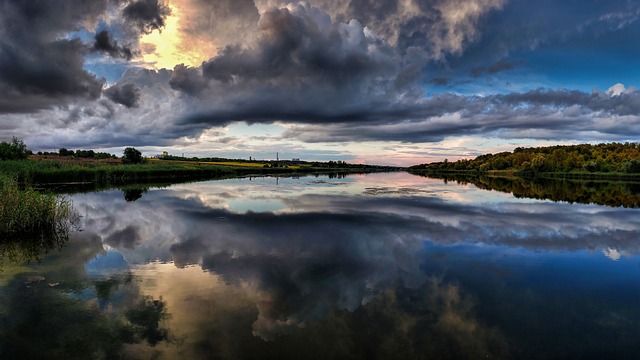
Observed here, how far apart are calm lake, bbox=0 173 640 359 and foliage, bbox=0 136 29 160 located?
222 feet

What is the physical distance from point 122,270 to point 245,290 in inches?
198

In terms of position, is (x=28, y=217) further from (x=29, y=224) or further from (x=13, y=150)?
(x=13, y=150)

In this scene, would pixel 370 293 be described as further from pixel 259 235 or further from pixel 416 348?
pixel 259 235

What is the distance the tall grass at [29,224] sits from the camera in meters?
15.7

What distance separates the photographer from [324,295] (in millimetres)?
9727

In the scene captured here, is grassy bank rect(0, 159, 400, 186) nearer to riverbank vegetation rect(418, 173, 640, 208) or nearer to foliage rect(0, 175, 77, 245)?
foliage rect(0, 175, 77, 245)

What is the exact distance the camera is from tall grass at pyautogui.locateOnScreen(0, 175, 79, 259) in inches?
619

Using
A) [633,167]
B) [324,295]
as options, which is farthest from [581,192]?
[633,167]

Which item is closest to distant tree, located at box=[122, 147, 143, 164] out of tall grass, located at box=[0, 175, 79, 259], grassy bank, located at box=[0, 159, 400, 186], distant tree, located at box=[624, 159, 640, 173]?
grassy bank, located at box=[0, 159, 400, 186]

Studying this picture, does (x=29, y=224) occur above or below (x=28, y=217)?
below

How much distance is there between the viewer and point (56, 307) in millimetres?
8898

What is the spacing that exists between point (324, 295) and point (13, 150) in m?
86.7

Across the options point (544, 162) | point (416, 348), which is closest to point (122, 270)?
point (416, 348)

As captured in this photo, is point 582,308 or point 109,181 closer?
point 582,308
